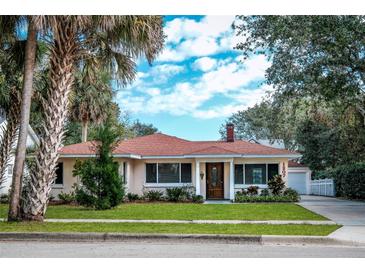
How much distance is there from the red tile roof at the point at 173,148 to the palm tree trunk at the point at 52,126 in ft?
34.0

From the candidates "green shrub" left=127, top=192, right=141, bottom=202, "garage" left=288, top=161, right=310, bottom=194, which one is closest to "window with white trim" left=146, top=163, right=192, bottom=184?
"green shrub" left=127, top=192, right=141, bottom=202

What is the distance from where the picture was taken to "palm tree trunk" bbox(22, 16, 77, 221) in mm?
13059

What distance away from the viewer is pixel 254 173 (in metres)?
25.4

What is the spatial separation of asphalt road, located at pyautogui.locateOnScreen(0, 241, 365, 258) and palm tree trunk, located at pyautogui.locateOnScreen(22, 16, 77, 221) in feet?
9.38

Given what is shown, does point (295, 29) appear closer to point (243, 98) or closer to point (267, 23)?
point (267, 23)

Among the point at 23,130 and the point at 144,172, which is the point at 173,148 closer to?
the point at 144,172

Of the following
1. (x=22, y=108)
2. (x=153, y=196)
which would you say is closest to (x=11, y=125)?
(x=22, y=108)

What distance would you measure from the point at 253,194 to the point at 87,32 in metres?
14.1

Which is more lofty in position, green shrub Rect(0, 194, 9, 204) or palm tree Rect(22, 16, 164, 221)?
palm tree Rect(22, 16, 164, 221)

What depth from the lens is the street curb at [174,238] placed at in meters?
10.1

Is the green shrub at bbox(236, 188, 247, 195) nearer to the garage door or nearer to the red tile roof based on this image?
the red tile roof

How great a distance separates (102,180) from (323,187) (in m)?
18.6

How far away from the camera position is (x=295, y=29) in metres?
16.0
